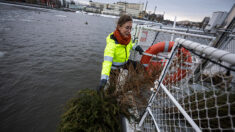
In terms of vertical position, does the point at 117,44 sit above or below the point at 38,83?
above

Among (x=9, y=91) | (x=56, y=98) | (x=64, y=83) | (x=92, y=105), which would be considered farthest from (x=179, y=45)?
(x=9, y=91)

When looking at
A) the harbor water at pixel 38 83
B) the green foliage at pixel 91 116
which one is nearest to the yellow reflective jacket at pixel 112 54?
the green foliage at pixel 91 116

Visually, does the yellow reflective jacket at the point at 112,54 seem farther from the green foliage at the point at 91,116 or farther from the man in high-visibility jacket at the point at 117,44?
the green foliage at the point at 91,116

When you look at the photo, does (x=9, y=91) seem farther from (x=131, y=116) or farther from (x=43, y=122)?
(x=131, y=116)

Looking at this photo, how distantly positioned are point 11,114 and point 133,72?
3.41 meters

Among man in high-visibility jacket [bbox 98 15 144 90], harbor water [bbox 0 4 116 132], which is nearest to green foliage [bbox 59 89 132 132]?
man in high-visibility jacket [bbox 98 15 144 90]

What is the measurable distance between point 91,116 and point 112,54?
0.99m

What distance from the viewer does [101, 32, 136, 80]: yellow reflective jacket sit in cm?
152

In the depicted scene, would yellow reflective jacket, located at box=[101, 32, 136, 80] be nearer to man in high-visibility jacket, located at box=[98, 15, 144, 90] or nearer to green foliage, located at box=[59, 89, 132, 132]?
man in high-visibility jacket, located at box=[98, 15, 144, 90]

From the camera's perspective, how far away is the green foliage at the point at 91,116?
1.34m

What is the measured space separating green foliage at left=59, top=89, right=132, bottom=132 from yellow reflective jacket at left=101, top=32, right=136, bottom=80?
0.42m

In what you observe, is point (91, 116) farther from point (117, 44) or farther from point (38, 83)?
point (38, 83)

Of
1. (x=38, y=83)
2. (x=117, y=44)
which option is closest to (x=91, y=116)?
(x=117, y=44)

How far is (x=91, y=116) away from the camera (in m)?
1.37
